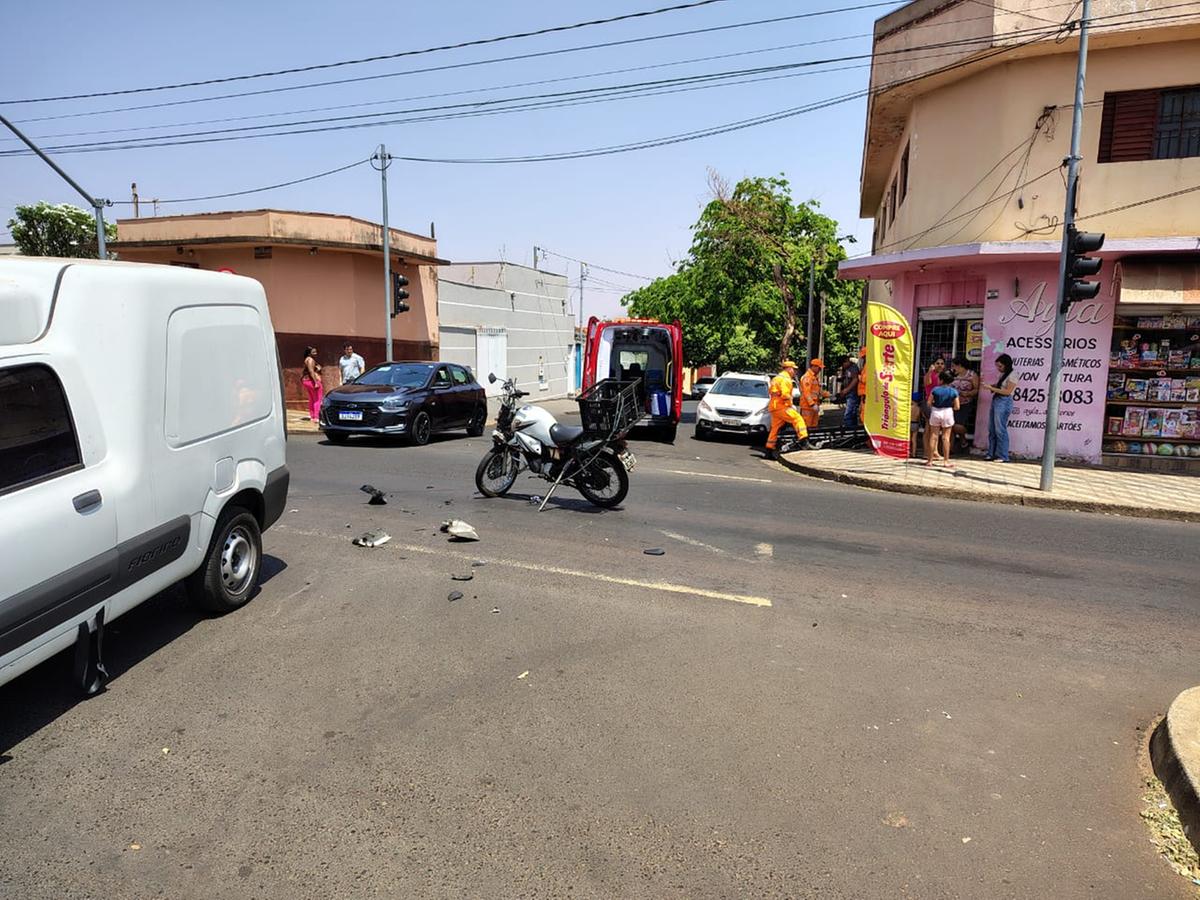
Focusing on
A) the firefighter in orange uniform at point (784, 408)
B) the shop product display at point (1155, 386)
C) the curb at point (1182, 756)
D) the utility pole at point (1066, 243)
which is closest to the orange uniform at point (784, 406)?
the firefighter in orange uniform at point (784, 408)

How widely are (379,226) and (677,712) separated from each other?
20614 millimetres

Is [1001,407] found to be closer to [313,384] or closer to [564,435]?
[564,435]

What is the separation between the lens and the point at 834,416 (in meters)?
26.5

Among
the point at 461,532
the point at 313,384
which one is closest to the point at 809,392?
the point at 313,384

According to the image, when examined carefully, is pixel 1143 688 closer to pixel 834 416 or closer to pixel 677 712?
pixel 677 712

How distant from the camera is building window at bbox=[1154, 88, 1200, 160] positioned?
12320mm

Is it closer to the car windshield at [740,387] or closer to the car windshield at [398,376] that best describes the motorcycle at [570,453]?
the car windshield at [398,376]

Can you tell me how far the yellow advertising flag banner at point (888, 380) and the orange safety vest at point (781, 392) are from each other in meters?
1.95

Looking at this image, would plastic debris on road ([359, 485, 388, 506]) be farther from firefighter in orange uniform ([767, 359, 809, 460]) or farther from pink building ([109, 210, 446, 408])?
pink building ([109, 210, 446, 408])

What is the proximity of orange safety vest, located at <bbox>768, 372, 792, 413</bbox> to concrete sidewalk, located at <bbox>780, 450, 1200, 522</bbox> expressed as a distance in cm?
112

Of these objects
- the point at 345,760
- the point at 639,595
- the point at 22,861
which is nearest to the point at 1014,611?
the point at 639,595

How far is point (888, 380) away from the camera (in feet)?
39.9

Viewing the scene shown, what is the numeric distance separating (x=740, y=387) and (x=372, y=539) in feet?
41.9

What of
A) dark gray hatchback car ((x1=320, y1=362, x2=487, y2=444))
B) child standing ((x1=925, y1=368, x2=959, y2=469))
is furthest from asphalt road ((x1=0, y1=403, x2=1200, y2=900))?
dark gray hatchback car ((x1=320, y1=362, x2=487, y2=444))
